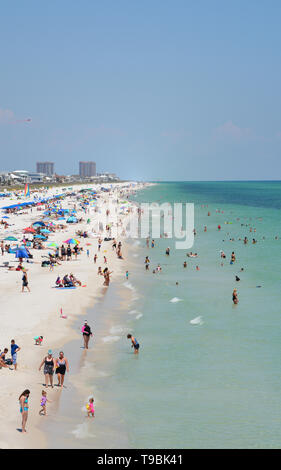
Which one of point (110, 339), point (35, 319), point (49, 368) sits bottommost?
point (110, 339)

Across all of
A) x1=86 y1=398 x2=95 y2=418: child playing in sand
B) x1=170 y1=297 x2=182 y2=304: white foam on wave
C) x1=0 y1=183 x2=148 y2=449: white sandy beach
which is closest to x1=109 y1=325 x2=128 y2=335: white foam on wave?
x1=0 y1=183 x2=148 y2=449: white sandy beach

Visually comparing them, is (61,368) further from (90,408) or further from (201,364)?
(201,364)

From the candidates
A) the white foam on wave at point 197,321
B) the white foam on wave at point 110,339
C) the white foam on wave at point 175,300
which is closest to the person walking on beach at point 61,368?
the white foam on wave at point 110,339

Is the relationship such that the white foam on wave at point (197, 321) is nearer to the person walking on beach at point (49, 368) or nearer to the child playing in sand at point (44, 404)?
the person walking on beach at point (49, 368)

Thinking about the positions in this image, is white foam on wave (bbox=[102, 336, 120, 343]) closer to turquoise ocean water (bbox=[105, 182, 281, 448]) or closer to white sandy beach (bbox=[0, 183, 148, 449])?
turquoise ocean water (bbox=[105, 182, 281, 448])

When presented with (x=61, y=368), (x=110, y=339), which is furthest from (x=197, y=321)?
(x=61, y=368)

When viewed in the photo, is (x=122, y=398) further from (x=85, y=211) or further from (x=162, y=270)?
(x=85, y=211)

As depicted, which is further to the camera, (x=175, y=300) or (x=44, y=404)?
(x=175, y=300)
